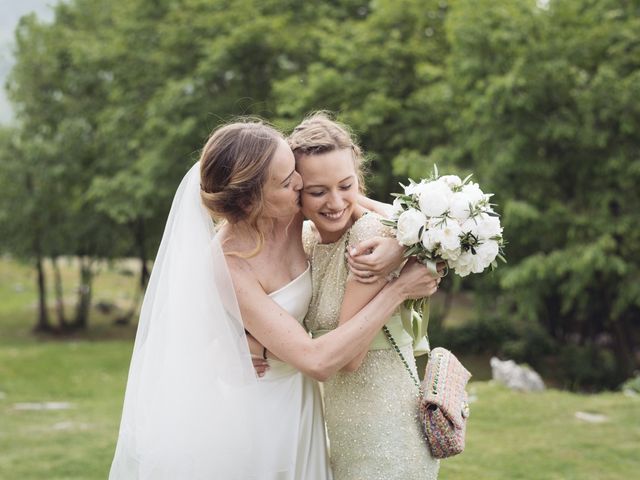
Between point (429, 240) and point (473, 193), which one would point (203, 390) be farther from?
point (473, 193)

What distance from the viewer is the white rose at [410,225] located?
10.4 feet

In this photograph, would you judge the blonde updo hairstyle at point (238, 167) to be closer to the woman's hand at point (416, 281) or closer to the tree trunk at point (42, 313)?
the woman's hand at point (416, 281)

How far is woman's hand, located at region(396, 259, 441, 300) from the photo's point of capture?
3285 mm

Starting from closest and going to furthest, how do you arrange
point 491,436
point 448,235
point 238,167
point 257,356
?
point 448,235
point 238,167
point 257,356
point 491,436

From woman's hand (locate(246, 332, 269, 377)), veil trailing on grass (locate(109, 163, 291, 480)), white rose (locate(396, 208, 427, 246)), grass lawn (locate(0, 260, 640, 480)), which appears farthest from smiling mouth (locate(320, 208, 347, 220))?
grass lawn (locate(0, 260, 640, 480))

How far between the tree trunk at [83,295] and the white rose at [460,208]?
25.8 meters

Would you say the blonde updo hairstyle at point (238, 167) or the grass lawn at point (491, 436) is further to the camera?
the grass lawn at point (491, 436)

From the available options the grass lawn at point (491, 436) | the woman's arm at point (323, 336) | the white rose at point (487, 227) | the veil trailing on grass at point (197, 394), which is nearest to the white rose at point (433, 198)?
the white rose at point (487, 227)

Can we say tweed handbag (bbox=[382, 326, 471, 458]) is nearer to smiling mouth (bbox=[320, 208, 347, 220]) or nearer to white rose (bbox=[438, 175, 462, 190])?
smiling mouth (bbox=[320, 208, 347, 220])

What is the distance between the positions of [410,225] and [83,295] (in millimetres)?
26726

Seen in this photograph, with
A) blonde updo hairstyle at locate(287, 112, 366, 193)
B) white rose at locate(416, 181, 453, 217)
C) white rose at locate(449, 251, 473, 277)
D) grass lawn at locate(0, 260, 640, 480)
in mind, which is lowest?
grass lawn at locate(0, 260, 640, 480)

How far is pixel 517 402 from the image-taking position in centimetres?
1022

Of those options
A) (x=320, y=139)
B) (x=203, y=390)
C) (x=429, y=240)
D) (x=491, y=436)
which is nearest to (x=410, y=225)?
(x=429, y=240)

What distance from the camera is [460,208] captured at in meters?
3.22
